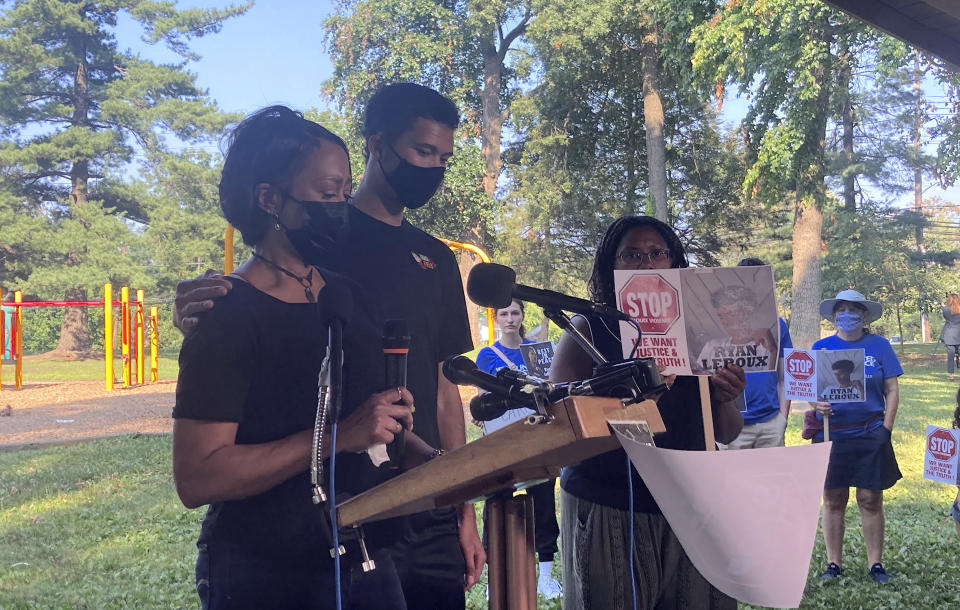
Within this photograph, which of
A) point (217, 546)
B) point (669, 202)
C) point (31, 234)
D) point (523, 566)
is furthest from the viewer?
point (31, 234)

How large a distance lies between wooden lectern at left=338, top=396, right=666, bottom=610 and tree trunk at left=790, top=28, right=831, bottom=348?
54.1ft

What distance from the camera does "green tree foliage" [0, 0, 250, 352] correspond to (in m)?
29.0

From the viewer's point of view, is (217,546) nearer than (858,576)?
Yes

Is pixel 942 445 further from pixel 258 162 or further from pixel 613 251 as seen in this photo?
pixel 258 162

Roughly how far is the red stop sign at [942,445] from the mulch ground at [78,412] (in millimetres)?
10107

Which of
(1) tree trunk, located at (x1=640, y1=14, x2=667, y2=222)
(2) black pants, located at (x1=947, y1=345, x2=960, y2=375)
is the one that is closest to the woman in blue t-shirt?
(1) tree trunk, located at (x1=640, y1=14, x2=667, y2=222)

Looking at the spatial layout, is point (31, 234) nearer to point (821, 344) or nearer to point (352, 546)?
point (821, 344)

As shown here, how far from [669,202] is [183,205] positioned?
18.3m

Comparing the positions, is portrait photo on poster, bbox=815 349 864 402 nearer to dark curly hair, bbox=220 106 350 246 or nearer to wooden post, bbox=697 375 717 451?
wooden post, bbox=697 375 717 451

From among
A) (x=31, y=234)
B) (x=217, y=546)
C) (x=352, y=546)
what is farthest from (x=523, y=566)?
(x=31, y=234)

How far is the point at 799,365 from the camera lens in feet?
17.4

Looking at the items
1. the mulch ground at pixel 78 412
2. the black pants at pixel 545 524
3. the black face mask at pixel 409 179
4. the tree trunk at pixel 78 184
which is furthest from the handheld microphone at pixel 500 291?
the tree trunk at pixel 78 184

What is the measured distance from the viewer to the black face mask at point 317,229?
1.96 m

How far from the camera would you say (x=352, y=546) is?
1.75m
